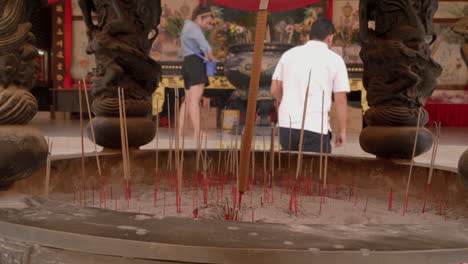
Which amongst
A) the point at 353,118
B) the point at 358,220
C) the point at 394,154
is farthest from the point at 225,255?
the point at 353,118

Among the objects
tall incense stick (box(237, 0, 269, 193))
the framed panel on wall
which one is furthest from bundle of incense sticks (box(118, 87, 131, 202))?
the framed panel on wall

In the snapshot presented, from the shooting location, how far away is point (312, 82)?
238cm

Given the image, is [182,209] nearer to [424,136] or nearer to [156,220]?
[156,220]

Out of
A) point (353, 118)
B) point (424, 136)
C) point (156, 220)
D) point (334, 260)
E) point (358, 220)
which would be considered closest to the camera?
point (334, 260)

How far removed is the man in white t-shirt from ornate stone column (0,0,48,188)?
165 centimetres

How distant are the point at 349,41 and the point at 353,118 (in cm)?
169

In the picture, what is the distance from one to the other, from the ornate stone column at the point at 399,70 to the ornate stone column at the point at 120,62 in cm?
78

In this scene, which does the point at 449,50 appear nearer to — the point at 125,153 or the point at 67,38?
the point at 67,38

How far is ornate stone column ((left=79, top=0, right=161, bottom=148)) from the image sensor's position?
1.52 m

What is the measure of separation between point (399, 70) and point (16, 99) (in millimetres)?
1163

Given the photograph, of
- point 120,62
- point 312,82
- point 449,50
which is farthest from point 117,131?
point 449,50

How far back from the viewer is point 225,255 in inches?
20.7

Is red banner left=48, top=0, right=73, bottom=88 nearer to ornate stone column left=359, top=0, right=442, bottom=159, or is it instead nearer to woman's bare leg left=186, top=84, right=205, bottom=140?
woman's bare leg left=186, top=84, right=205, bottom=140

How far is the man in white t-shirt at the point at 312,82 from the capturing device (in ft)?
7.79
